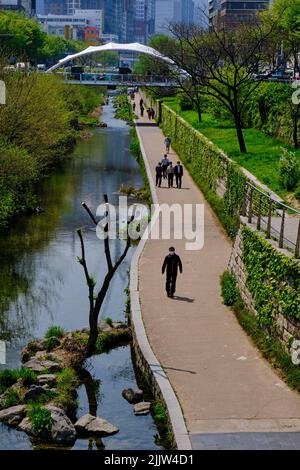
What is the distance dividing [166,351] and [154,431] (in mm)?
2510

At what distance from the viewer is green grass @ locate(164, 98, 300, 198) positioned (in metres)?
29.1

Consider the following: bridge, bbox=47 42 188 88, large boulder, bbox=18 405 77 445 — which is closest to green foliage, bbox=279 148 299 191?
large boulder, bbox=18 405 77 445

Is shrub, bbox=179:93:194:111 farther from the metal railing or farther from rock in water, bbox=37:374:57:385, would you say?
rock in water, bbox=37:374:57:385

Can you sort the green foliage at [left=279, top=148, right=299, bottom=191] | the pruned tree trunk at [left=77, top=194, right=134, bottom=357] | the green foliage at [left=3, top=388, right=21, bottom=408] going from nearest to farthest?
the green foliage at [left=3, top=388, right=21, bottom=408] < the pruned tree trunk at [left=77, top=194, right=134, bottom=357] < the green foliage at [left=279, top=148, right=299, bottom=191]

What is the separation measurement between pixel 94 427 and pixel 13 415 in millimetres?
1610

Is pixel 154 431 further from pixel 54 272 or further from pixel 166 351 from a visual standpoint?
pixel 54 272

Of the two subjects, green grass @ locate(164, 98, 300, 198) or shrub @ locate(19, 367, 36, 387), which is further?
green grass @ locate(164, 98, 300, 198)

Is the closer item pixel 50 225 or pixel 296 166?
pixel 296 166

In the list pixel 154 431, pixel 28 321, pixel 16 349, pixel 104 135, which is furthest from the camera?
pixel 104 135

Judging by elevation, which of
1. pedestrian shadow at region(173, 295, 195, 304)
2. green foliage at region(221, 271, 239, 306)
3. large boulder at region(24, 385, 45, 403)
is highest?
green foliage at region(221, 271, 239, 306)

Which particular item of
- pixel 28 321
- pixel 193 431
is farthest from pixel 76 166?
pixel 193 431

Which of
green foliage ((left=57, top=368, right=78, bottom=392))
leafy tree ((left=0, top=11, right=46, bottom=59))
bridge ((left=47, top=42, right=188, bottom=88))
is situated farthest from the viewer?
leafy tree ((left=0, top=11, right=46, bottom=59))

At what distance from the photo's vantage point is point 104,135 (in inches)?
2785

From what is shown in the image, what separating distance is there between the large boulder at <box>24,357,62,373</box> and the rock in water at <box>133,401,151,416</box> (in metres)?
2.40
